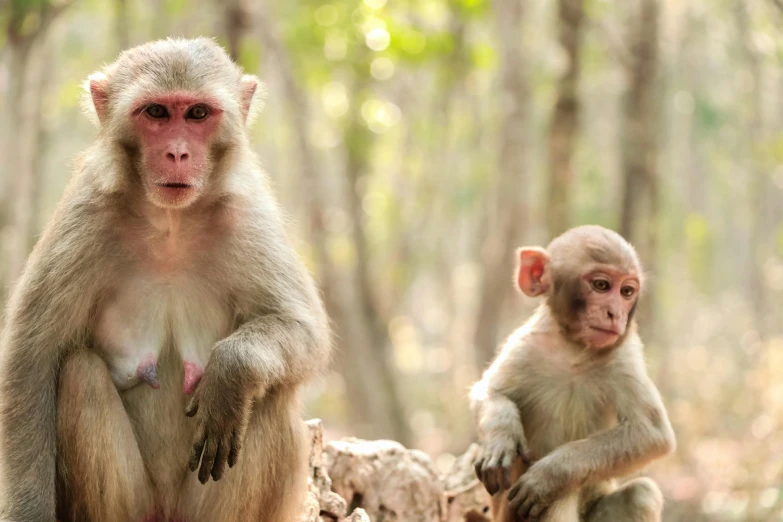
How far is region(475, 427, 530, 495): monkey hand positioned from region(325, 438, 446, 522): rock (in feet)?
2.96

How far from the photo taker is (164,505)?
15.1 feet

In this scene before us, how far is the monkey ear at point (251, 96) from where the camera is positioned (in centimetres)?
487

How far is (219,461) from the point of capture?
4.30 metres

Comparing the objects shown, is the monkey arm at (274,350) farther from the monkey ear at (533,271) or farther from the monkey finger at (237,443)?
the monkey ear at (533,271)

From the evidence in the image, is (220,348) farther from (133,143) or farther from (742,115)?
(742,115)

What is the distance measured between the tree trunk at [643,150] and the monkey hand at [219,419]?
738cm

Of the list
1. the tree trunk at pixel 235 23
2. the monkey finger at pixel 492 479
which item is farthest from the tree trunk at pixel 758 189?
the monkey finger at pixel 492 479

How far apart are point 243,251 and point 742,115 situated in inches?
1281

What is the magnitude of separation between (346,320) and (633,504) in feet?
29.7

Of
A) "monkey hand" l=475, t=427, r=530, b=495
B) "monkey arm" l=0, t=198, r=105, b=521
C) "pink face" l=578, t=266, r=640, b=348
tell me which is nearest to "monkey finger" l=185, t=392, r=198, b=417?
"monkey arm" l=0, t=198, r=105, b=521

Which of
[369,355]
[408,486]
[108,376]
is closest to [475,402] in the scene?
[408,486]

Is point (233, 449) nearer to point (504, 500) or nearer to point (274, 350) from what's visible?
point (274, 350)

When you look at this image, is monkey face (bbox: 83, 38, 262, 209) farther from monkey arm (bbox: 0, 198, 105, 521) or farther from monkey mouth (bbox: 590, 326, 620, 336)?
monkey mouth (bbox: 590, 326, 620, 336)

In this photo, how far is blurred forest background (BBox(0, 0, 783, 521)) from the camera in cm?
1162
